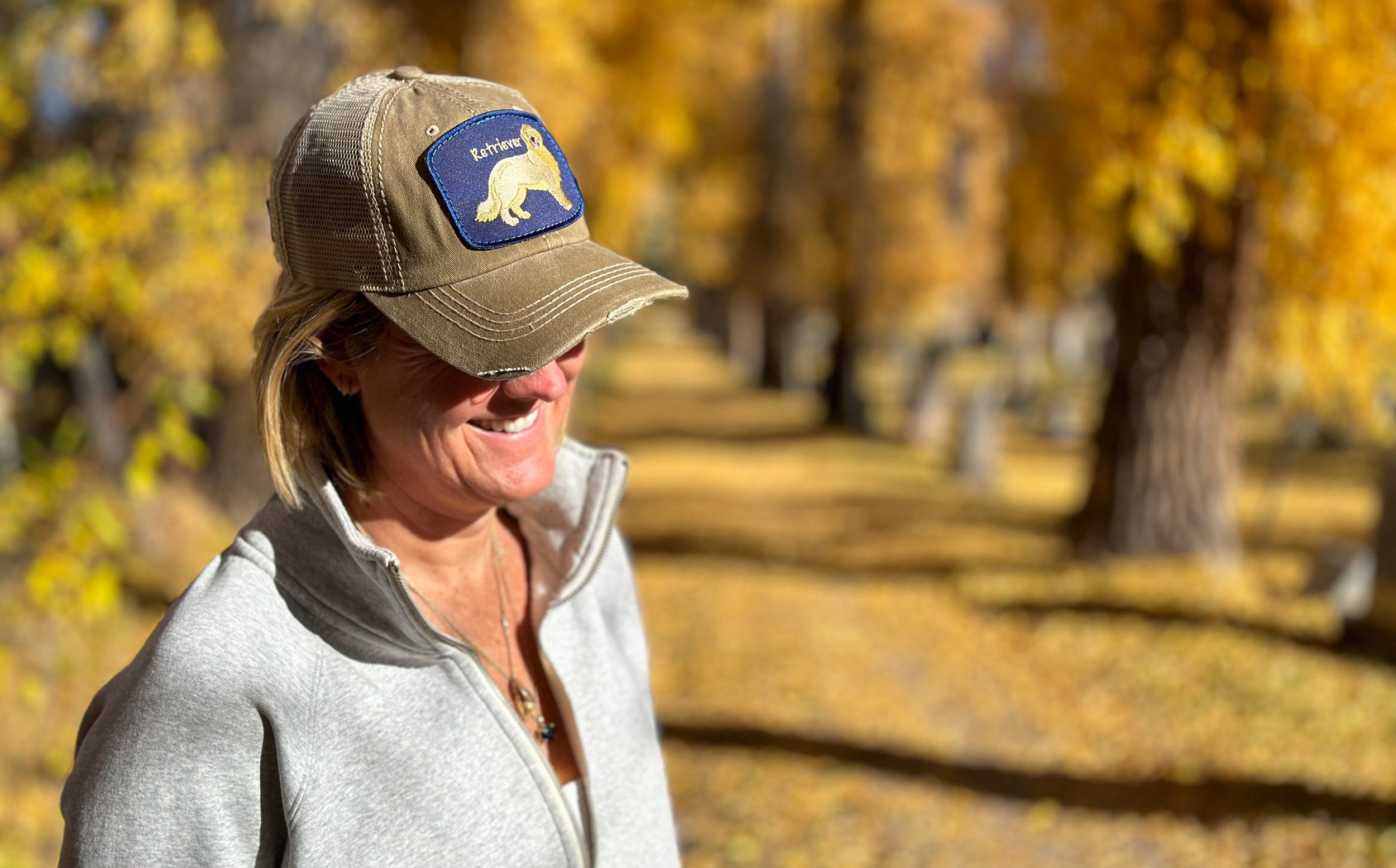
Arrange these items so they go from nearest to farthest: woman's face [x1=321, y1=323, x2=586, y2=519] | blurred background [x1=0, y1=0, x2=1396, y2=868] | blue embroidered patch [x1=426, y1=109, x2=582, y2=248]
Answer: blue embroidered patch [x1=426, y1=109, x2=582, y2=248]
woman's face [x1=321, y1=323, x2=586, y2=519]
blurred background [x1=0, y1=0, x2=1396, y2=868]

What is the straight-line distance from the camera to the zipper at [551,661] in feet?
4.89

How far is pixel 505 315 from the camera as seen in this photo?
145 centimetres

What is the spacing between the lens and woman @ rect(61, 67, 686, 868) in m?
1.35

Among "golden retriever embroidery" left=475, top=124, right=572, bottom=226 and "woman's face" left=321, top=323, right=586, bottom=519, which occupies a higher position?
"golden retriever embroidery" left=475, top=124, right=572, bottom=226

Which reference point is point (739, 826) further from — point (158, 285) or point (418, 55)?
point (418, 55)

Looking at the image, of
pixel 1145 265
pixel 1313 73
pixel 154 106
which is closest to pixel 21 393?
pixel 154 106

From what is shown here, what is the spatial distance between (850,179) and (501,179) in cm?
1798

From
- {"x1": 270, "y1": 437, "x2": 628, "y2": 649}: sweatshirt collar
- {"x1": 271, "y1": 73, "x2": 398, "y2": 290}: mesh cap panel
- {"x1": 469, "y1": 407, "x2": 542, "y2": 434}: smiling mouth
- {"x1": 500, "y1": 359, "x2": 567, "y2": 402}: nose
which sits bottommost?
{"x1": 270, "y1": 437, "x2": 628, "y2": 649}: sweatshirt collar

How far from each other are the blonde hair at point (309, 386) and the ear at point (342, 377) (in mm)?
22

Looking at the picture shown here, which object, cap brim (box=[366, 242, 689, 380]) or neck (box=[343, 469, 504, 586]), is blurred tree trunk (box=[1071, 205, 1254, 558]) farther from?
cap brim (box=[366, 242, 689, 380])

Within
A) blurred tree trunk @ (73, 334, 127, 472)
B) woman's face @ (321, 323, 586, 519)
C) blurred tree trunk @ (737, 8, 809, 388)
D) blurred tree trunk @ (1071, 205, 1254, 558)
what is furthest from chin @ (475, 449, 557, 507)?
blurred tree trunk @ (737, 8, 809, 388)

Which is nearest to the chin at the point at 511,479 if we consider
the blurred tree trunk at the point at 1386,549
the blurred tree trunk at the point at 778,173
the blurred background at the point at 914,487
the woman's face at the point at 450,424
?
the woman's face at the point at 450,424

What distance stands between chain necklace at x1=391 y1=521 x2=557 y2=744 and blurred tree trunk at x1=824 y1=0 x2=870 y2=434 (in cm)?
1746

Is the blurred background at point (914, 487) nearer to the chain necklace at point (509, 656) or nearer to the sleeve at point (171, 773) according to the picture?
the chain necklace at point (509, 656)
